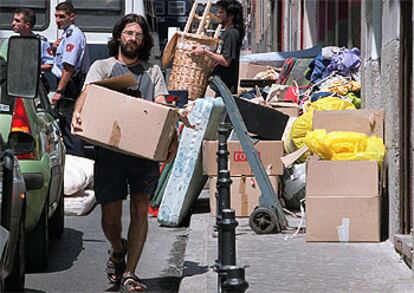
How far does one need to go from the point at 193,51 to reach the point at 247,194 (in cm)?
386

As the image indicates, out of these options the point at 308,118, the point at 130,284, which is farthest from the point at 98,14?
the point at 130,284

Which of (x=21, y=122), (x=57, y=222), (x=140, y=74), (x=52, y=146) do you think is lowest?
(x=57, y=222)

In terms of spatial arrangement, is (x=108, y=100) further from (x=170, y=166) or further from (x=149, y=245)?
(x=170, y=166)

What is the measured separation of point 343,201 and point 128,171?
2238 millimetres

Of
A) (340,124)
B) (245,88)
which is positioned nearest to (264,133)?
(340,124)

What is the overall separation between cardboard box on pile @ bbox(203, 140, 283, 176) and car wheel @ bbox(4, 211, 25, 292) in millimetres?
3679

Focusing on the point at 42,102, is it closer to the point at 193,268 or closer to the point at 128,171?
the point at 128,171

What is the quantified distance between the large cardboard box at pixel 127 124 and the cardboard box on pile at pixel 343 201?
81.9 inches

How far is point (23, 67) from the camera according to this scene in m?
5.99

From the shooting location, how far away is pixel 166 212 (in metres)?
10.6

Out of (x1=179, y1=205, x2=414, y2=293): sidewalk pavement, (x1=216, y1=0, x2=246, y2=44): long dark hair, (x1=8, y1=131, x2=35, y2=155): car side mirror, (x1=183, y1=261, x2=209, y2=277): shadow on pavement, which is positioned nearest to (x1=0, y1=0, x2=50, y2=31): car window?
(x1=216, y1=0, x2=246, y2=44): long dark hair

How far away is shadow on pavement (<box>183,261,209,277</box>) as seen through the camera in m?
7.84

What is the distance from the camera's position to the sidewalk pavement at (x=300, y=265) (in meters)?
7.24

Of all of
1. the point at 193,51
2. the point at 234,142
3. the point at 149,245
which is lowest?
the point at 149,245
